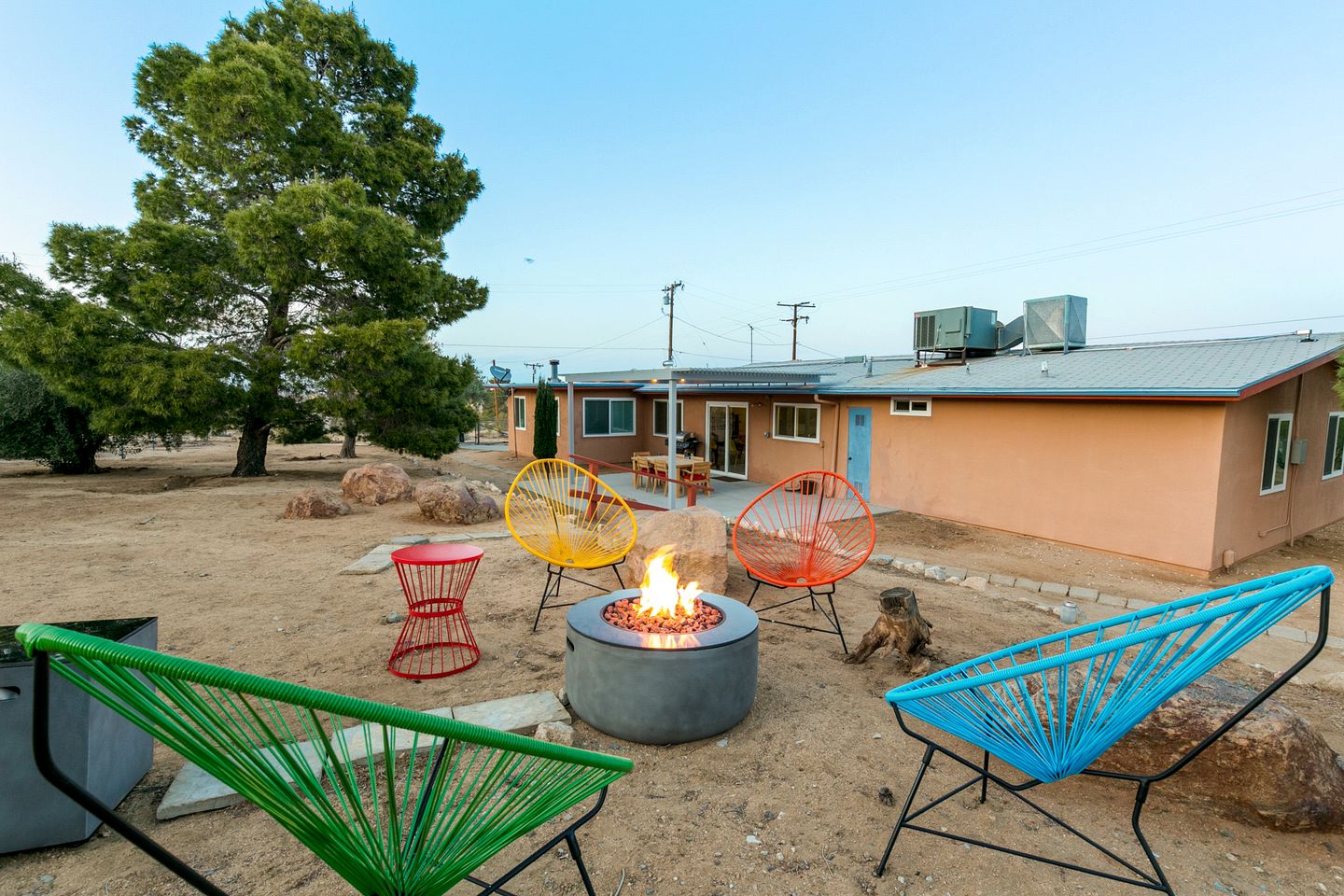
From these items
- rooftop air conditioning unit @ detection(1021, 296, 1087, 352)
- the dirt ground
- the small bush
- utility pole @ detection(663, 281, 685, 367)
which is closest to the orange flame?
the dirt ground

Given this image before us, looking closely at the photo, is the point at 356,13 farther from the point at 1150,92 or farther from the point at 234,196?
the point at 1150,92

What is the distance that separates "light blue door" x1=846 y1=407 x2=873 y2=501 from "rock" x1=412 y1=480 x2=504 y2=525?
597cm

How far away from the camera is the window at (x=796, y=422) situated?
36.2 ft

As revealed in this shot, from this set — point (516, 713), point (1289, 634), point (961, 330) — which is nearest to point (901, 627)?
point (516, 713)

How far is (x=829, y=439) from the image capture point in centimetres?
1071

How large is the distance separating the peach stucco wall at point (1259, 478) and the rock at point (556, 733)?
752cm

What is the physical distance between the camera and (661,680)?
2.64 metres

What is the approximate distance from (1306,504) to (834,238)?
456 inches

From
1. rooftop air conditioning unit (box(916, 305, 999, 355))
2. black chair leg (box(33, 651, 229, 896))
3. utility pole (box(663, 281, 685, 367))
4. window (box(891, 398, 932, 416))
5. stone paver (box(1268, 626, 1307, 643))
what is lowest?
stone paver (box(1268, 626, 1307, 643))

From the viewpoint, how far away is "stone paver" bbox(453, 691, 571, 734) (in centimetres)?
284

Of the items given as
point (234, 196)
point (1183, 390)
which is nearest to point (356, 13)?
point (234, 196)

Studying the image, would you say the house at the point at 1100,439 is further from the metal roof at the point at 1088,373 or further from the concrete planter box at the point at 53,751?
the concrete planter box at the point at 53,751

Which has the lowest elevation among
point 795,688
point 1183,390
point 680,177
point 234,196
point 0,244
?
point 795,688

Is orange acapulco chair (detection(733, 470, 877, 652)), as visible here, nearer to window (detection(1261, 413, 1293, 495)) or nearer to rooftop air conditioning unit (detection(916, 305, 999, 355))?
window (detection(1261, 413, 1293, 495))
